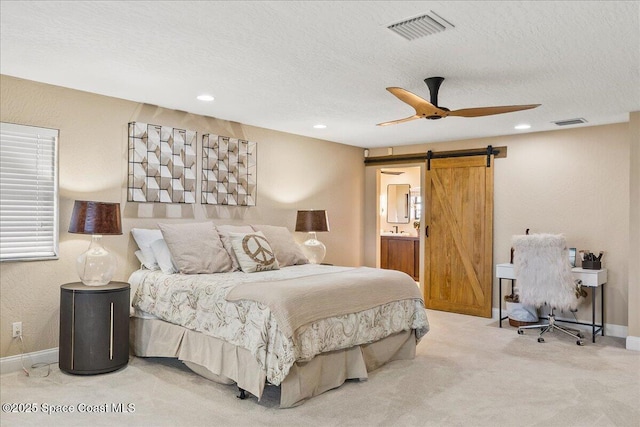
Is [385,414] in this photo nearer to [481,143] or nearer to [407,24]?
[407,24]

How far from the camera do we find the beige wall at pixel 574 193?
5117 mm

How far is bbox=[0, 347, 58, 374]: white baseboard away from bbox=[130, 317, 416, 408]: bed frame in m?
0.61

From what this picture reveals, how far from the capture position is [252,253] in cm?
429

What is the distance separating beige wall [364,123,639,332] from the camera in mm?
5117

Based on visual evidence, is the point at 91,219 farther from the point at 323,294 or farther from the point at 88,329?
the point at 323,294

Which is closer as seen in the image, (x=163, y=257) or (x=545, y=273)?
(x=163, y=257)

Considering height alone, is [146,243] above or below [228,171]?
below

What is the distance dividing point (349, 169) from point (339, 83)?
3.28m

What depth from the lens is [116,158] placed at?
4246 mm

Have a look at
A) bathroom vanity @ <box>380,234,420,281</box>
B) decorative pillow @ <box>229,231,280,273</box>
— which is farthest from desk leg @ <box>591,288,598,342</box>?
bathroom vanity @ <box>380,234,420,281</box>

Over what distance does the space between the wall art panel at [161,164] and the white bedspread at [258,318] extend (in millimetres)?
806

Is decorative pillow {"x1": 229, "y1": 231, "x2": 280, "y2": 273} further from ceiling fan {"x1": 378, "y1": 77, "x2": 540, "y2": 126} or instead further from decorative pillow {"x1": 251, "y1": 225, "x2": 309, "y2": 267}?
ceiling fan {"x1": 378, "y1": 77, "x2": 540, "y2": 126}

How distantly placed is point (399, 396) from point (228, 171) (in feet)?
9.85

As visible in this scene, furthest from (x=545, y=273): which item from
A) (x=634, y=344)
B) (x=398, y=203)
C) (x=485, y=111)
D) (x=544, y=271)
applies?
(x=398, y=203)
